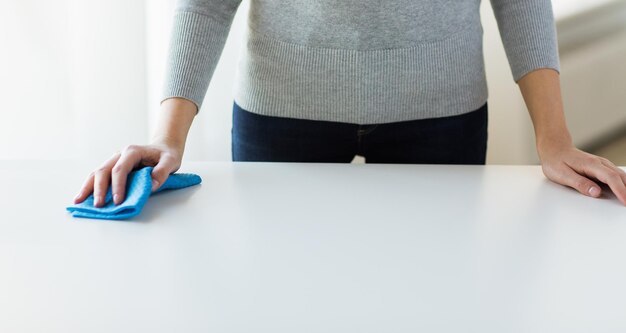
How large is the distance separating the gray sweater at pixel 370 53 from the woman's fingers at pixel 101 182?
26 centimetres

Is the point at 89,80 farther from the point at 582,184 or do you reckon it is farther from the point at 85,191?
the point at 582,184

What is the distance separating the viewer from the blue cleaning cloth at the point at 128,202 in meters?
0.76

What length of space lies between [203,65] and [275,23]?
158 mm

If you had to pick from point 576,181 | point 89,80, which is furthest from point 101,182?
point 89,80

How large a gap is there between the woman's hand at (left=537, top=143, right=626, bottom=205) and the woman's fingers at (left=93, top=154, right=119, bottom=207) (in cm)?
60

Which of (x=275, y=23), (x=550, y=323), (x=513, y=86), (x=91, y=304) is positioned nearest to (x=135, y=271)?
(x=91, y=304)

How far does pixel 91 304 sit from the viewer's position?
537 millimetres

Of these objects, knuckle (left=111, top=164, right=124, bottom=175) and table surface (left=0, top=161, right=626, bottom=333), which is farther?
knuckle (left=111, top=164, right=124, bottom=175)

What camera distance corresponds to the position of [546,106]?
106 centimetres

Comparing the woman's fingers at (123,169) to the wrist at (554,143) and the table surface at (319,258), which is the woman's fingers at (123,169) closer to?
the table surface at (319,258)

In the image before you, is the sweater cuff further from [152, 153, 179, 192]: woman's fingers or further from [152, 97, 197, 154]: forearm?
[152, 153, 179, 192]: woman's fingers

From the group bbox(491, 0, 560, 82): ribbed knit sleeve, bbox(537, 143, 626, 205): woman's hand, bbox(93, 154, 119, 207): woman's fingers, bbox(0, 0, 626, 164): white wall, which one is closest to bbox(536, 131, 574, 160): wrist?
bbox(537, 143, 626, 205): woman's hand

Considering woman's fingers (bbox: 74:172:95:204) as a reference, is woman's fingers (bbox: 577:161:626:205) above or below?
above

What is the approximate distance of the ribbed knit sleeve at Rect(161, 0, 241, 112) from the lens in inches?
39.0
